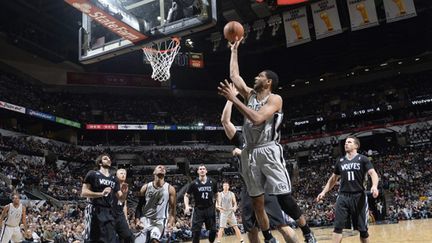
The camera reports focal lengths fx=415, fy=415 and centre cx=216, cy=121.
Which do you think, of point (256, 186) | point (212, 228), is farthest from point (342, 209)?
point (212, 228)

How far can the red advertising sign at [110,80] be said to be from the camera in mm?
36169

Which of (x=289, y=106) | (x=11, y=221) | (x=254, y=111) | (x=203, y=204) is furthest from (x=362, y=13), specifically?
(x=289, y=106)

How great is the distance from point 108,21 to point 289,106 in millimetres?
32770

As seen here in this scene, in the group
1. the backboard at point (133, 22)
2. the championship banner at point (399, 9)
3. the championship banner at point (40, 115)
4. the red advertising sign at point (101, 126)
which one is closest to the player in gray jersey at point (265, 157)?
the backboard at point (133, 22)

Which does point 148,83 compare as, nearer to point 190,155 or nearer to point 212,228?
point 190,155

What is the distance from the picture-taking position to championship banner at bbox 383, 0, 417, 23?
18797 millimetres

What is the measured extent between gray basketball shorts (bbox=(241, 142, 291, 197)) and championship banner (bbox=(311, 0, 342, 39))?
678 inches

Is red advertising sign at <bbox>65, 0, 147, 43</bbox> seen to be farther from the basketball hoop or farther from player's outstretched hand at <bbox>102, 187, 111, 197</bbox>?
player's outstretched hand at <bbox>102, 187, 111, 197</bbox>

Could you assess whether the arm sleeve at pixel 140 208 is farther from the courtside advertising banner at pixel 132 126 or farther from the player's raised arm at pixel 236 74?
the courtside advertising banner at pixel 132 126

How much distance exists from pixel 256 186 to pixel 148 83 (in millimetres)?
35803

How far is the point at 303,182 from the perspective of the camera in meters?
31.7

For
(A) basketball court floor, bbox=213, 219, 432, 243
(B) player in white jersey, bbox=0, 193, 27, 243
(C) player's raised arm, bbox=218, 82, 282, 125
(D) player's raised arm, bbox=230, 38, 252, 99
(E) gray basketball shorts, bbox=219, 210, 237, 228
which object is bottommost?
(A) basketball court floor, bbox=213, 219, 432, 243

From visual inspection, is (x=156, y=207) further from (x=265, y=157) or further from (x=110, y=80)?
(x=110, y=80)

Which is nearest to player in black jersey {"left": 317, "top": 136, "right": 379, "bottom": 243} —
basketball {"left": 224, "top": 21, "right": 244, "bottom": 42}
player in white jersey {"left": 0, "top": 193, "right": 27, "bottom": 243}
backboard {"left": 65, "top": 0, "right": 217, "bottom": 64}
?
basketball {"left": 224, "top": 21, "right": 244, "bottom": 42}
